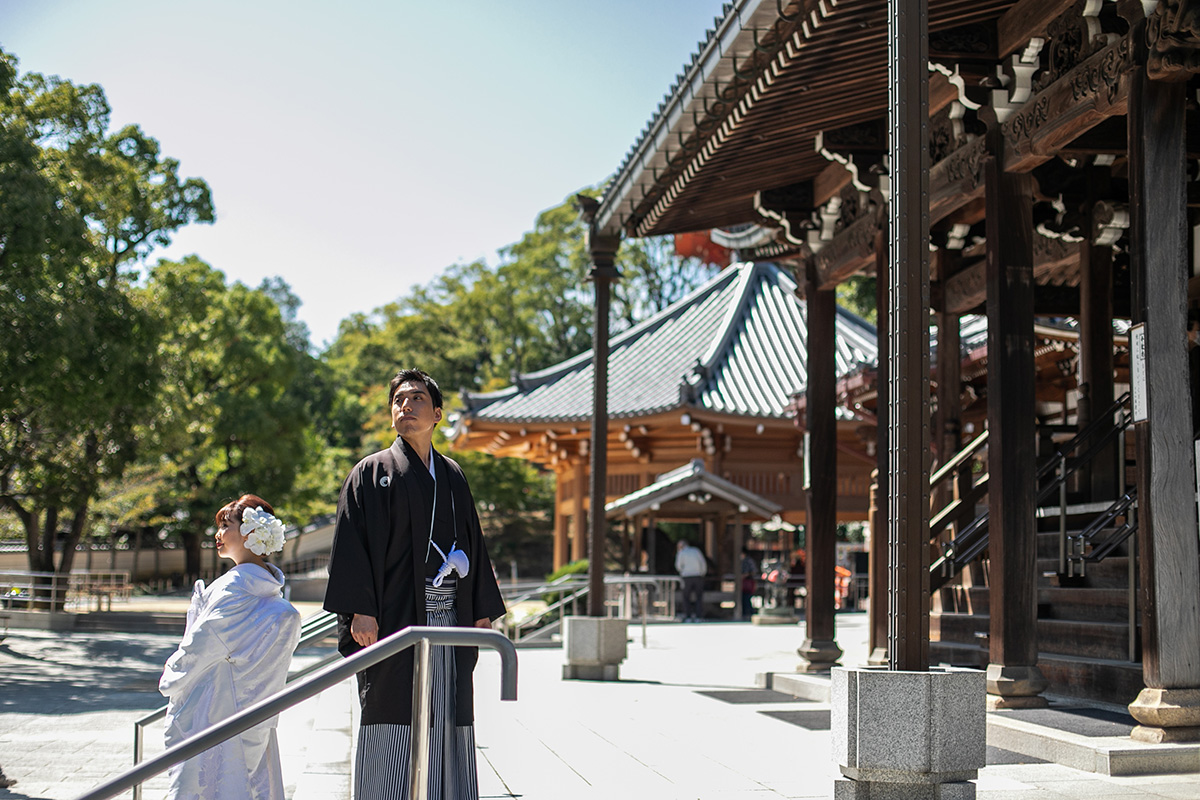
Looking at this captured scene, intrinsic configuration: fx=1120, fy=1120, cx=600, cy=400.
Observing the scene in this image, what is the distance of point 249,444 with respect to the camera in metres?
31.8

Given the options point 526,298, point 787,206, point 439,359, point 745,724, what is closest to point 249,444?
point 439,359

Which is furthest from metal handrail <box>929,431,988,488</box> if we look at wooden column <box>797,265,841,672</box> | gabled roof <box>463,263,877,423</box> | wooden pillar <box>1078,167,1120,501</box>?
gabled roof <box>463,263,877,423</box>

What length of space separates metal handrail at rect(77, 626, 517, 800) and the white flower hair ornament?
1.34 metres

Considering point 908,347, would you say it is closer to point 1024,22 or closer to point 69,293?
point 1024,22

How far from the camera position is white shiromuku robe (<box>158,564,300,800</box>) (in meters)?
3.95

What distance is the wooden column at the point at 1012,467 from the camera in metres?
6.15

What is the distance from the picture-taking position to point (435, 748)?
144 inches

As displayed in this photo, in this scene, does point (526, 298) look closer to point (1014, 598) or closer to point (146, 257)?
point (146, 257)

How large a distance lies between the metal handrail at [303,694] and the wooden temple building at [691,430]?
15.5 m

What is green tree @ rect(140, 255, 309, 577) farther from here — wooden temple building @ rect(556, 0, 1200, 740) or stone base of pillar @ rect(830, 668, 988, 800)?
stone base of pillar @ rect(830, 668, 988, 800)

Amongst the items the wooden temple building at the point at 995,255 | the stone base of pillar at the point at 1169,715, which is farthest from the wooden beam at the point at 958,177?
the stone base of pillar at the point at 1169,715

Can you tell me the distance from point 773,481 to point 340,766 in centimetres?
1585

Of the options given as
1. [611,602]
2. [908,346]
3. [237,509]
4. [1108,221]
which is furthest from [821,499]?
[611,602]

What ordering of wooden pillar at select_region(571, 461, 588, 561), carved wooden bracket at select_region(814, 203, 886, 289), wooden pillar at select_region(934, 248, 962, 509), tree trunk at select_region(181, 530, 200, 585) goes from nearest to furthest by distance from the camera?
carved wooden bracket at select_region(814, 203, 886, 289), wooden pillar at select_region(934, 248, 962, 509), wooden pillar at select_region(571, 461, 588, 561), tree trunk at select_region(181, 530, 200, 585)
